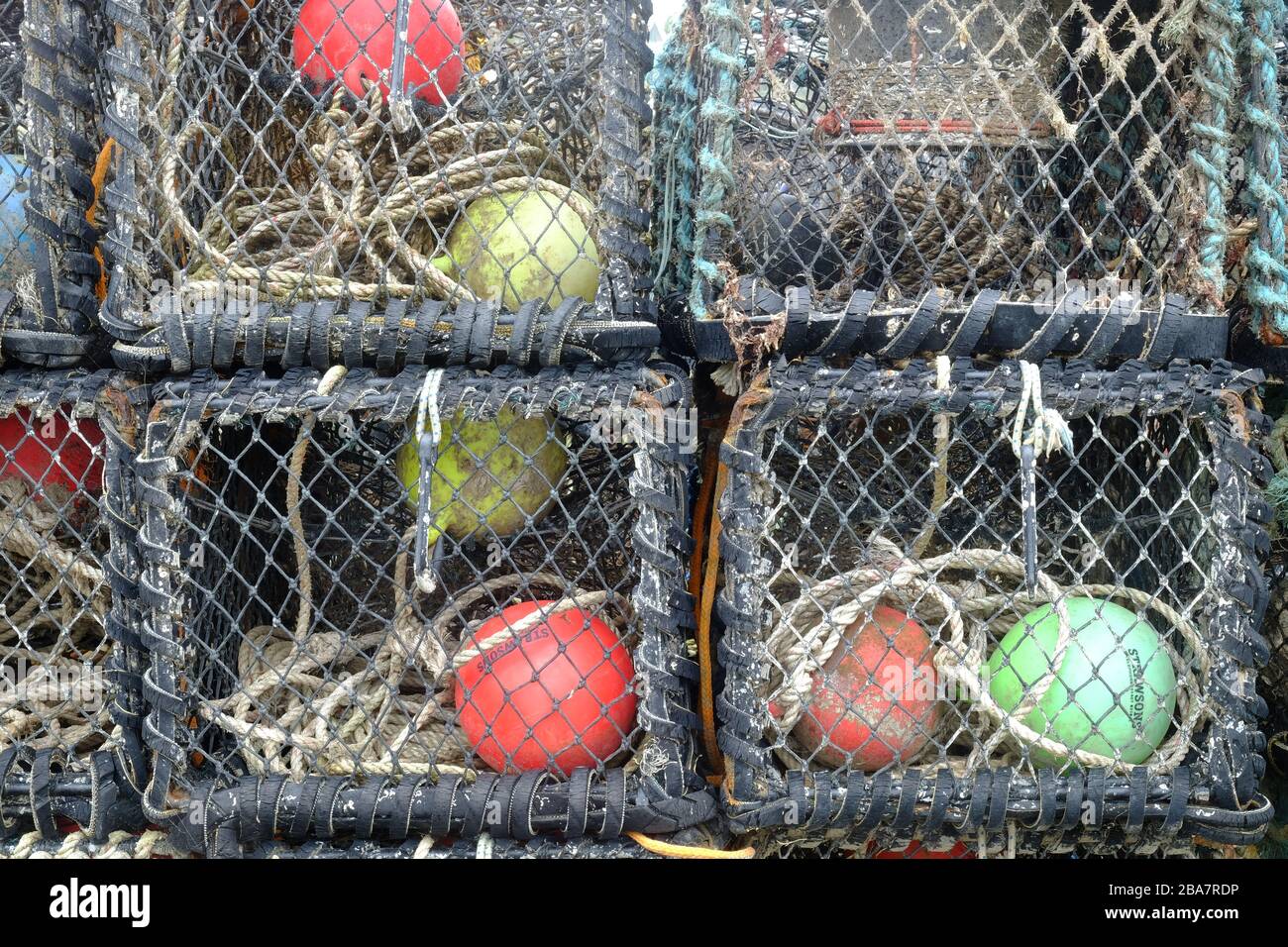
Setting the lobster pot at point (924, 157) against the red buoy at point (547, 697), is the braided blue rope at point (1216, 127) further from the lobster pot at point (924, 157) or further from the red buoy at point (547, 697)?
the red buoy at point (547, 697)

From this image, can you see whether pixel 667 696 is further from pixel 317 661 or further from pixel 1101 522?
pixel 1101 522

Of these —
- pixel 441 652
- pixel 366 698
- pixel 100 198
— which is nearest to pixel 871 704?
pixel 441 652

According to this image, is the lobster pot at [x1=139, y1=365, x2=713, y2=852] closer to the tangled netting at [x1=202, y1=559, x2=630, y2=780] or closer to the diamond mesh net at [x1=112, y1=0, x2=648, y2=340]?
the tangled netting at [x1=202, y1=559, x2=630, y2=780]

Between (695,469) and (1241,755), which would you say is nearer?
(1241,755)

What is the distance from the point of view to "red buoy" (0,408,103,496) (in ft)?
4.99

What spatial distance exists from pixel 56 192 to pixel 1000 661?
58.1 inches

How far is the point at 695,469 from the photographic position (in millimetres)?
1624

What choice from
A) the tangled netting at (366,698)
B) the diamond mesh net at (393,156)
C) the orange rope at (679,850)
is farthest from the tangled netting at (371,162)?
the orange rope at (679,850)

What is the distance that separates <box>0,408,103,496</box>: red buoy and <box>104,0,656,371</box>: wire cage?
0.23 meters

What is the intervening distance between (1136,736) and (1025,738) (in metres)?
0.17

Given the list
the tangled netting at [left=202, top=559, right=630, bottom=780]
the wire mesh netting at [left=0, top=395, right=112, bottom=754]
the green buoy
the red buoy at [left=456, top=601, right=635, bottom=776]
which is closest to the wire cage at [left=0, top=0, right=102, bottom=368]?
the wire mesh netting at [left=0, top=395, right=112, bottom=754]

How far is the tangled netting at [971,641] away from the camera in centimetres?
141
